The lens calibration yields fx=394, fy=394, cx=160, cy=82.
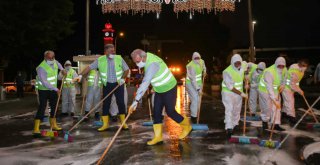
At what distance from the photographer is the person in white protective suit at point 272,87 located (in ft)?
29.3

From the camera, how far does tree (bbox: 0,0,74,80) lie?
1902 cm

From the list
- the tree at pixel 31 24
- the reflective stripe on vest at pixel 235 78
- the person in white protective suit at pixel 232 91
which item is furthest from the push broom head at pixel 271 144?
the tree at pixel 31 24

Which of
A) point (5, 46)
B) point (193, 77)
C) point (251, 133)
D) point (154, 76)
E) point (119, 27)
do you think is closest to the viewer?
point (154, 76)

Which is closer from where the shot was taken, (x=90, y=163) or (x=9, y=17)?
(x=90, y=163)

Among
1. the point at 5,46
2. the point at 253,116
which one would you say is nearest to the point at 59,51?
the point at 5,46

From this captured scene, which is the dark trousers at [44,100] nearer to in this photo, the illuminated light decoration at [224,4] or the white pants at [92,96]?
the white pants at [92,96]

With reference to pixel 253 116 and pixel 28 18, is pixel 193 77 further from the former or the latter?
pixel 28 18

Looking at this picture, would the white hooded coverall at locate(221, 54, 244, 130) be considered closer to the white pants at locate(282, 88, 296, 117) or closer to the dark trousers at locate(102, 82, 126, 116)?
the white pants at locate(282, 88, 296, 117)

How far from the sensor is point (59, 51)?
1620 inches

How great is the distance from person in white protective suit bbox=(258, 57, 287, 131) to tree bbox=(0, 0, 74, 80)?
13520 millimetres

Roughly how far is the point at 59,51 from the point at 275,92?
3478 centimetres

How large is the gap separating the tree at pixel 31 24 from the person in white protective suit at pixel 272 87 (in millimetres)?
13520

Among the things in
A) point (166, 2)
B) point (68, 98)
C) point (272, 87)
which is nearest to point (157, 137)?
point (272, 87)

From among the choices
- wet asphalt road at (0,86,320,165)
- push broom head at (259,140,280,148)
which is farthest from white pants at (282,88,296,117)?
push broom head at (259,140,280,148)
